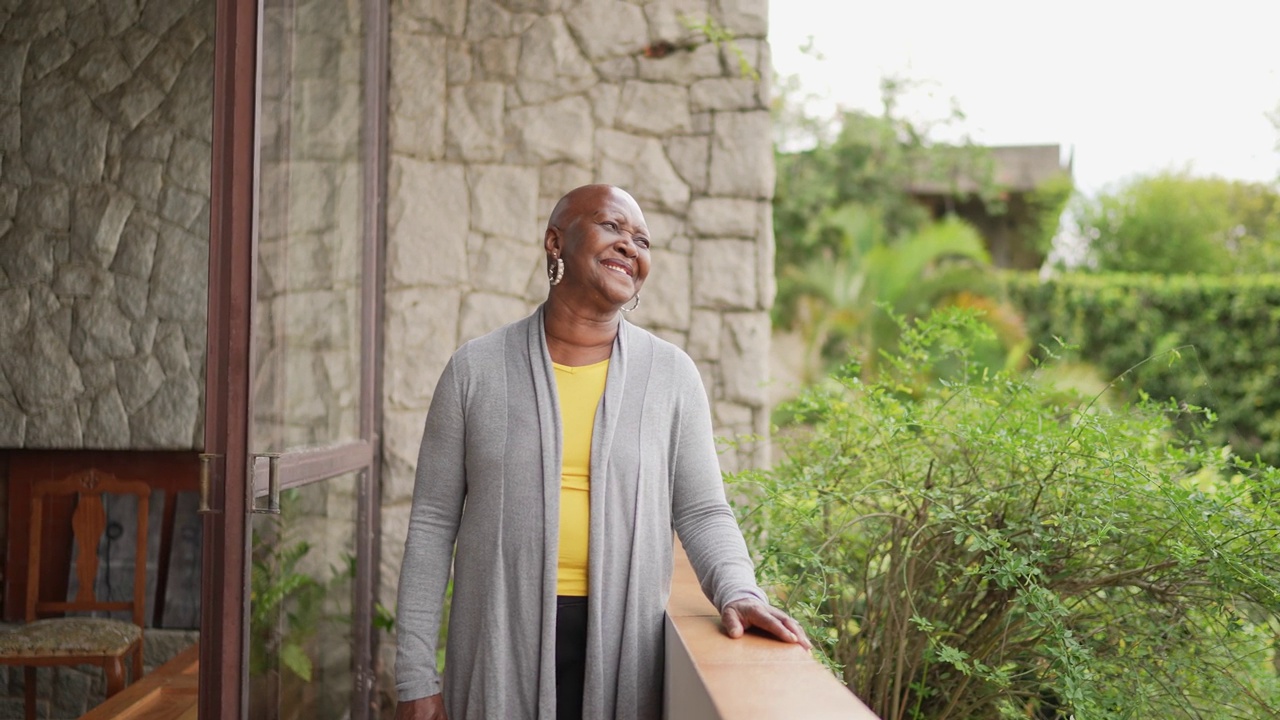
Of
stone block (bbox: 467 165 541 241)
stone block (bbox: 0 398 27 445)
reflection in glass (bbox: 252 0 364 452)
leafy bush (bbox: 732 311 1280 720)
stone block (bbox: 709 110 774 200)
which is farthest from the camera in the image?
stone block (bbox: 0 398 27 445)

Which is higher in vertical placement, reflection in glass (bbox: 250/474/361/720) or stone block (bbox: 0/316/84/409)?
stone block (bbox: 0/316/84/409)

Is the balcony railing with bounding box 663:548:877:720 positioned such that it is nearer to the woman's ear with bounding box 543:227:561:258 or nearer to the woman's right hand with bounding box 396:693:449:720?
the woman's right hand with bounding box 396:693:449:720

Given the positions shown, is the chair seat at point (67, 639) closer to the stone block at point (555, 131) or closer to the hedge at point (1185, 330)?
the stone block at point (555, 131)

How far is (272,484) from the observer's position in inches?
94.5

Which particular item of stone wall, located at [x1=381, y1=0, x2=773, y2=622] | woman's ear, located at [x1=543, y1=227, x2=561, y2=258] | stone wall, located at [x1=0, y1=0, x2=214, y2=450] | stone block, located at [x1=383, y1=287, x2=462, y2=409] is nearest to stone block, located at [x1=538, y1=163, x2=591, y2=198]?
stone wall, located at [x1=381, y1=0, x2=773, y2=622]

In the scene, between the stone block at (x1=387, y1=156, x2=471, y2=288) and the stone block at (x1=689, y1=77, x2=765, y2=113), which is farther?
the stone block at (x1=689, y1=77, x2=765, y2=113)

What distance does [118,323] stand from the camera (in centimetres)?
466

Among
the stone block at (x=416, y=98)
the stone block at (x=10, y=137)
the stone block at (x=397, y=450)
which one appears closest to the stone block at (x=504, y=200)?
the stone block at (x=416, y=98)

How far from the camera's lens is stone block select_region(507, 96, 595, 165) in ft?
13.9

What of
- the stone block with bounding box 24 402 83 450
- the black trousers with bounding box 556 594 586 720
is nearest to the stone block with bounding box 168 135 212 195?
the stone block with bounding box 24 402 83 450

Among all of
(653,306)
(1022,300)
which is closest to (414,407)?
(653,306)

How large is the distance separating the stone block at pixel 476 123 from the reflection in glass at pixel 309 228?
1.76 ft

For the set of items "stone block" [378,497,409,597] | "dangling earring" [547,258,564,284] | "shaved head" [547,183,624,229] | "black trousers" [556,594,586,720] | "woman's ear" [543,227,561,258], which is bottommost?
"stone block" [378,497,409,597]

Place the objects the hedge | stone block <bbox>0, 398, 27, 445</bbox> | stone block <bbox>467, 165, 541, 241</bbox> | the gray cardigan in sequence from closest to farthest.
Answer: the gray cardigan, stone block <bbox>467, 165, 541, 241</bbox>, stone block <bbox>0, 398, 27, 445</bbox>, the hedge
